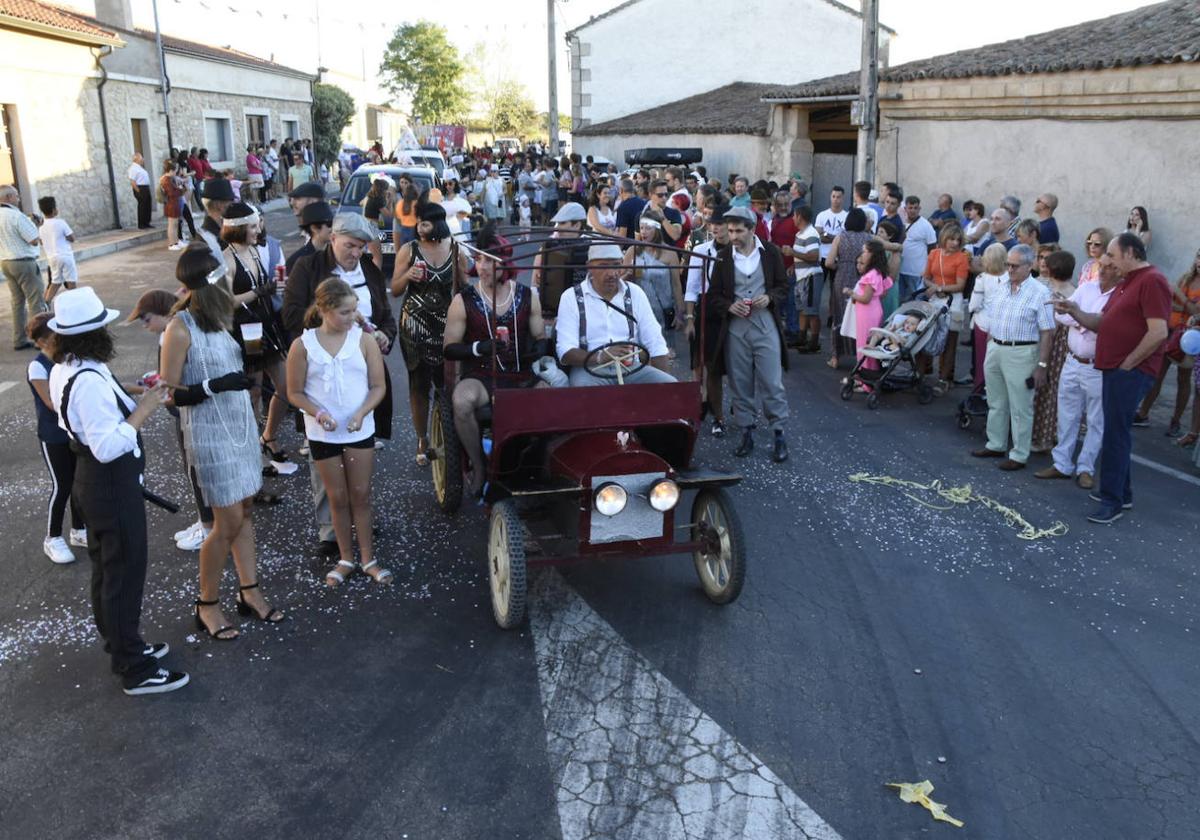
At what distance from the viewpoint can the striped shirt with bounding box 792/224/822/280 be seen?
11.5m

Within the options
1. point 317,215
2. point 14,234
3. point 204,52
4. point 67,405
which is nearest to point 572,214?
point 317,215

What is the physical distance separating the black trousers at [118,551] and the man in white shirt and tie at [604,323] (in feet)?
8.37

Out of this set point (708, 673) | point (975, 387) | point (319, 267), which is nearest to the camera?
point (708, 673)

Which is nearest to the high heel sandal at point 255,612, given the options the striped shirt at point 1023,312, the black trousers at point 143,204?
the striped shirt at point 1023,312

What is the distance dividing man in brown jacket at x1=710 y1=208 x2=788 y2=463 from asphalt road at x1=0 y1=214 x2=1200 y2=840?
4.02 feet

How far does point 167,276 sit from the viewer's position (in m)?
17.6

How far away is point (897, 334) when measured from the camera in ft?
30.5

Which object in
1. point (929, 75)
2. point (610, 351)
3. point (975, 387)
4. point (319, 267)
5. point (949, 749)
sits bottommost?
point (949, 749)

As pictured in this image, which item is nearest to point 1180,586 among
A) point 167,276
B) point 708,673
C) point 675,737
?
point 708,673

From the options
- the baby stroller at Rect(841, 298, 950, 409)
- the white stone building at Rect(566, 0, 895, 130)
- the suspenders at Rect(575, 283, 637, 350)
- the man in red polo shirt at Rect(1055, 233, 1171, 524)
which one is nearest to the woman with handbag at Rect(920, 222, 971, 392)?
the baby stroller at Rect(841, 298, 950, 409)

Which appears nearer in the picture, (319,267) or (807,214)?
(319,267)

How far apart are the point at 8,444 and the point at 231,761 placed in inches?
218

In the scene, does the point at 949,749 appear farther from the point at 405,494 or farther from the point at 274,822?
the point at 405,494

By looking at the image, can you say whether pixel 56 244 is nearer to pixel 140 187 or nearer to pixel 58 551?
pixel 58 551
